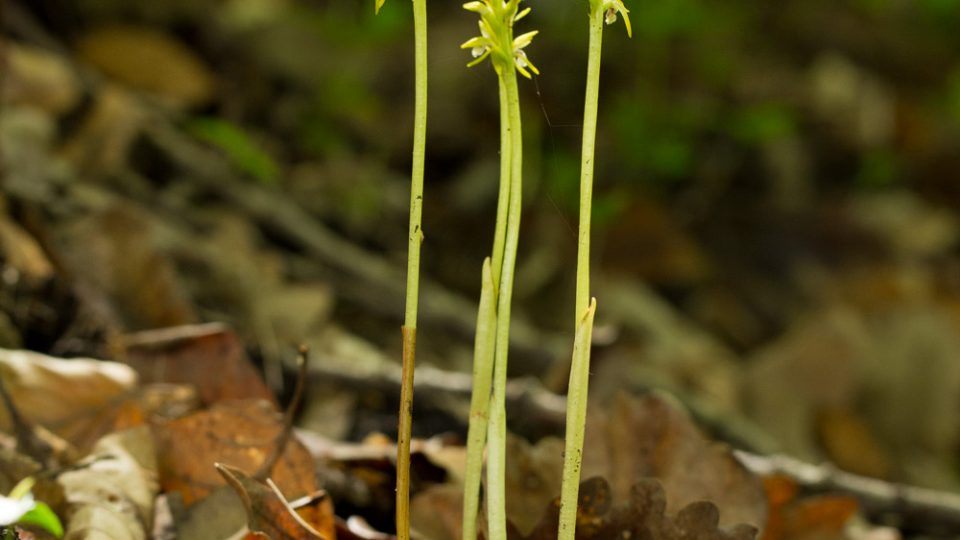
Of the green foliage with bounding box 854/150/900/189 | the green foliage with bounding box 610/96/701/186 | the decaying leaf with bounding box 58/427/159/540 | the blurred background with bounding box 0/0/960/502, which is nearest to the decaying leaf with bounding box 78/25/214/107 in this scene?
the blurred background with bounding box 0/0/960/502

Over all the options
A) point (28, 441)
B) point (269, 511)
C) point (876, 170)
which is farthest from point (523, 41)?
point (876, 170)

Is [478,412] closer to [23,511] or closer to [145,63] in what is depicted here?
[23,511]

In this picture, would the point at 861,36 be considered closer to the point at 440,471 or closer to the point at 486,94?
the point at 486,94

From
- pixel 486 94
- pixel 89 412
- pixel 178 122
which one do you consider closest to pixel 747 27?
pixel 486 94

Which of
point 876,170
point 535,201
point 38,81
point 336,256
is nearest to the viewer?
point 38,81

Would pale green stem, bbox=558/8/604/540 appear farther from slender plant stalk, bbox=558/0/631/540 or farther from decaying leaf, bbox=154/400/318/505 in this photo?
decaying leaf, bbox=154/400/318/505

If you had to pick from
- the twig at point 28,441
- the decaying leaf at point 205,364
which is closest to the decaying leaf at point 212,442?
the twig at point 28,441
